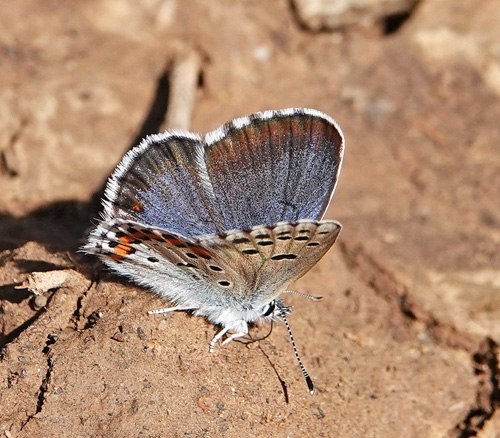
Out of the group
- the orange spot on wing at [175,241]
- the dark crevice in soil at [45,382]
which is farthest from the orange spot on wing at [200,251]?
the dark crevice in soil at [45,382]

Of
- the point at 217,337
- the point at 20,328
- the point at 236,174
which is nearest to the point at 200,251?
the point at 217,337

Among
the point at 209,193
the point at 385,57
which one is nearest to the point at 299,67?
the point at 385,57

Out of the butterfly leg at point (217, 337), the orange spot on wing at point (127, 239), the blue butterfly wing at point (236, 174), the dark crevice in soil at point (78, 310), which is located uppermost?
the blue butterfly wing at point (236, 174)

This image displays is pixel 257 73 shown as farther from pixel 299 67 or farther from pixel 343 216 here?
pixel 343 216

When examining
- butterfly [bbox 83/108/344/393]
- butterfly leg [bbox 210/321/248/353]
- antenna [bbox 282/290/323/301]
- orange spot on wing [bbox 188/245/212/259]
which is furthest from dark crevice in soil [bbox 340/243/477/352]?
orange spot on wing [bbox 188/245/212/259]

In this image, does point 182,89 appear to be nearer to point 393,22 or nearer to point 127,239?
point 127,239

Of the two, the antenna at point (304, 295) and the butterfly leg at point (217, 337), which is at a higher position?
the antenna at point (304, 295)

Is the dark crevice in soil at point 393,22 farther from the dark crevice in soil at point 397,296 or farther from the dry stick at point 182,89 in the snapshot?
the dark crevice in soil at point 397,296
